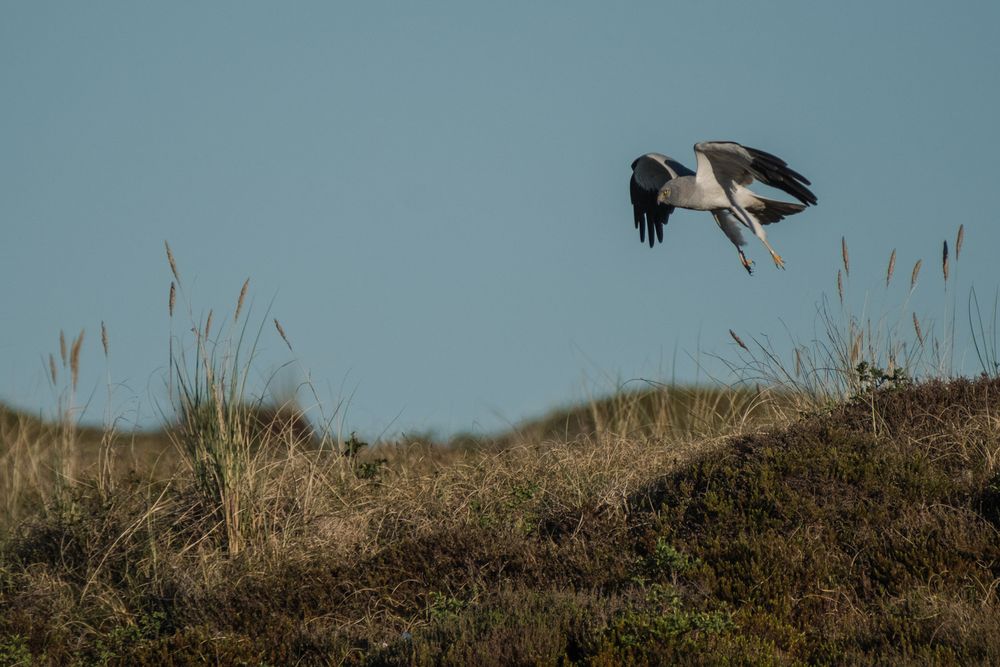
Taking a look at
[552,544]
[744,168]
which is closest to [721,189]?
[744,168]

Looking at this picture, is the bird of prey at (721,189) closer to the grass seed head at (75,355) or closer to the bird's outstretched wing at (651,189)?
the bird's outstretched wing at (651,189)

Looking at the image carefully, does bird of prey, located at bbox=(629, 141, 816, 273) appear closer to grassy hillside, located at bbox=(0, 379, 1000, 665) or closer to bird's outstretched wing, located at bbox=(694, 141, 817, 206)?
bird's outstretched wing, located at bbox=(694, 141, 817, 206)

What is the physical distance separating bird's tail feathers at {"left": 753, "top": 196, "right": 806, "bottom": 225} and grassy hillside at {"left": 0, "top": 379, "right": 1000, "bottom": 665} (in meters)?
3.01

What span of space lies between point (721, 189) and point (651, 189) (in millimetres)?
1213

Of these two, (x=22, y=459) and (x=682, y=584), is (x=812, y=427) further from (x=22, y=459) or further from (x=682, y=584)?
(x=22, y=459)

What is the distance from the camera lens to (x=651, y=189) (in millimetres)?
11180

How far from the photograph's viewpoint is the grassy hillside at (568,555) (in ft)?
16.5

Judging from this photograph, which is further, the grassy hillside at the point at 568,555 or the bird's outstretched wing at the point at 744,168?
the bird's outstretched wing at the point at 744,168

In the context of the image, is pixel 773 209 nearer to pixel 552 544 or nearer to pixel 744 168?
pixel 744 168

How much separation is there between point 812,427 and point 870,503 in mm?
922

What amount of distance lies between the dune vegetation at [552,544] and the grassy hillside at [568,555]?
16 millimetres

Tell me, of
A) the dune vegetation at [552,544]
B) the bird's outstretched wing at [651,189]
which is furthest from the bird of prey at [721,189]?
the dune vegetation at [552,544]

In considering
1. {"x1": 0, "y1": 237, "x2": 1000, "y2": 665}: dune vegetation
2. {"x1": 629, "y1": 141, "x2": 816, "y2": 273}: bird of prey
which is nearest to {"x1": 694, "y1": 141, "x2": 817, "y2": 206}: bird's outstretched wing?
{"x1": 629, "y1": 141, "x2": 816, "y2": 273}: bird of prey

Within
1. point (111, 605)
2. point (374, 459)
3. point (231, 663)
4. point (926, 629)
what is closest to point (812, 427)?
point (926, 629)
